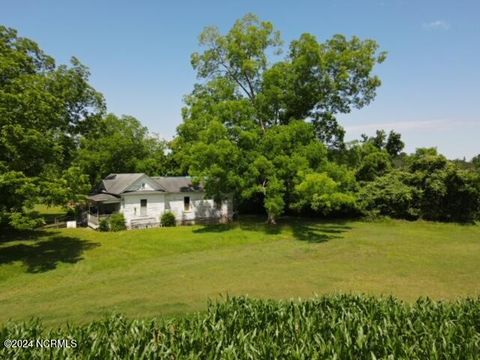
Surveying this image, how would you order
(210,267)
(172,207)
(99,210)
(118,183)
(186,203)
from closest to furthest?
(210,267)
(118,183)
(99,210)
(172,207)
(186,203)

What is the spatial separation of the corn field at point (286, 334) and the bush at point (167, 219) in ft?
73.8

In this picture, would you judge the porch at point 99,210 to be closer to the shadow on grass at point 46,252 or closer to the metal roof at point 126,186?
the metal roof at point 126,186

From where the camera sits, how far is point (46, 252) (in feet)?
64.9

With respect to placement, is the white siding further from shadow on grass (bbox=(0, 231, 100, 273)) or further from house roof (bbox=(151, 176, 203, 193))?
shadow on grass (bbox=(0, 231, 100, 273))

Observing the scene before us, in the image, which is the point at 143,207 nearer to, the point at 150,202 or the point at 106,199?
the point at 150,202

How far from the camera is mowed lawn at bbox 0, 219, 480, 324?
12.2m

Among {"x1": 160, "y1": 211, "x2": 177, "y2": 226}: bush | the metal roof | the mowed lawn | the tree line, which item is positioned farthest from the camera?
{"x1": 160, "y1": 211, "x2": 177, "y2": 226}: bush

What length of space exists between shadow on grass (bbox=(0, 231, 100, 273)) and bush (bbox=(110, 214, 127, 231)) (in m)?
3.86

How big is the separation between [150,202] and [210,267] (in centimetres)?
1495

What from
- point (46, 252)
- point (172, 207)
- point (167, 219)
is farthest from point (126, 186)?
point (46, 252)

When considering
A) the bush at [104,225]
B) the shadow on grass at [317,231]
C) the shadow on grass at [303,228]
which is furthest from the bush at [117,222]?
the shadow on grass at [317,231]

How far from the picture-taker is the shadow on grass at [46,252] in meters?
17.5

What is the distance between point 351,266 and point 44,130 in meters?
17.7

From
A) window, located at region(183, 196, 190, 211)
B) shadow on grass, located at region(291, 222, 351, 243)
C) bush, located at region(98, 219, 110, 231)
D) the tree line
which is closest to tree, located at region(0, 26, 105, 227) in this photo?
the tree line
